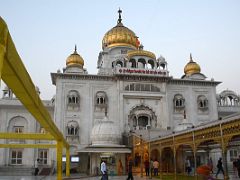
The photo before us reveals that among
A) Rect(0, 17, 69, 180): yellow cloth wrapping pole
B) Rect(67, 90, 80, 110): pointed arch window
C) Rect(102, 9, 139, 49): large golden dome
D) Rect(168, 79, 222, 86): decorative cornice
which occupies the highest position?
Rect(102, 9, 139, 49): large golden dome

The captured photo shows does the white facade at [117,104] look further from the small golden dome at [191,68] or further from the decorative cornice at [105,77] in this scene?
the small golden dome at [191,68]

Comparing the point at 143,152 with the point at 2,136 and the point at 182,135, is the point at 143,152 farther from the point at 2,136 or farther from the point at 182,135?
the point at 2,136

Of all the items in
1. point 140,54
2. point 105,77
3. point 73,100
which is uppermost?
point 140,54

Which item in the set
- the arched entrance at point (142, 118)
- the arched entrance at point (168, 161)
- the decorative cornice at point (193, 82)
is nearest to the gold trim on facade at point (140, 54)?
the decorative cornice at point (193, 82)

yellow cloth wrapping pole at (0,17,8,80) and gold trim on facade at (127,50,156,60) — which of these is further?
gold trim on facade at (127,50,156,60)

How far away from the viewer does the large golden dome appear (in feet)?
123

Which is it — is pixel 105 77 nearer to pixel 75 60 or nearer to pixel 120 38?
pixel 75 60

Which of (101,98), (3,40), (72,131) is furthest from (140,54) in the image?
(3,40)

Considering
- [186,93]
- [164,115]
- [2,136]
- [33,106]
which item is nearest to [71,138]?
[164,115]

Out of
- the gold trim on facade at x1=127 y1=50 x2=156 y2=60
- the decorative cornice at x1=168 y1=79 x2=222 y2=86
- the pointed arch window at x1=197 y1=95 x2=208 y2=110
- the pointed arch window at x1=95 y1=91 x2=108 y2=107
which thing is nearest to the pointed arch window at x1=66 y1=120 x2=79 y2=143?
the pointed arch window at x1=95 y1=91 x2=108 y2=107

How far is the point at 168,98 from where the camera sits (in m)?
31.3

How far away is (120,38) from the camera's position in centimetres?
3747

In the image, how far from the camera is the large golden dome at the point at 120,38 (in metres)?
37.5

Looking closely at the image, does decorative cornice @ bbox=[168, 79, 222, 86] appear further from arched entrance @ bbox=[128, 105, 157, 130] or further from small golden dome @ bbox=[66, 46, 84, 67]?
small golden dome @ bbox=[66, 46, 84, 67]
